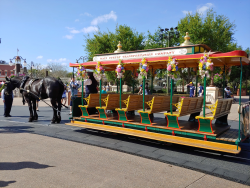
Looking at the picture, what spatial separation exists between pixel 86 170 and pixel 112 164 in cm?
63

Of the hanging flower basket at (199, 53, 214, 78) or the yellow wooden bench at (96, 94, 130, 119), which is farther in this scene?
the yellow wooden bench at (96, 94, 130, 119)

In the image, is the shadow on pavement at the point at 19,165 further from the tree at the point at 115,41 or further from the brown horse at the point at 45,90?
the tree at the point at 115,41

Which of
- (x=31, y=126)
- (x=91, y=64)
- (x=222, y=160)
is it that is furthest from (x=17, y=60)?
(x=222, y=160)

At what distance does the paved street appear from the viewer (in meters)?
3.90

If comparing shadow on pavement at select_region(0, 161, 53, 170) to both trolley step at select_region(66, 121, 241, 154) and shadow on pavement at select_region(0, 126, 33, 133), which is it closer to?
trolley step at select_region(66, 121, 241, 154)

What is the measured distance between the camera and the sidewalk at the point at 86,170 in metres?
3.83

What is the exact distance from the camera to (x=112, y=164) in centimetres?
473

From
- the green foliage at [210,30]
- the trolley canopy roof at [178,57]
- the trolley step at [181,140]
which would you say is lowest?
the trolley step at [181,140]

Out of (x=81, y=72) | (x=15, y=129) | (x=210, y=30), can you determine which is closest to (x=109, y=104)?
(x=81, y=72)

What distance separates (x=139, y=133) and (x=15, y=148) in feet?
11.6

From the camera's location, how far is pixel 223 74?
21.9 ft

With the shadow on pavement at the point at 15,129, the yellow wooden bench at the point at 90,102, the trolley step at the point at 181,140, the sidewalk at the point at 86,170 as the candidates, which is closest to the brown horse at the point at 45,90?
the shadow on pavement at the point at 15,129

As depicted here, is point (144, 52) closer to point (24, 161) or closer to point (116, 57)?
point (116, 57)

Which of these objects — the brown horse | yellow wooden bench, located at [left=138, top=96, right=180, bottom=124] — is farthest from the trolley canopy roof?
the brown horse
